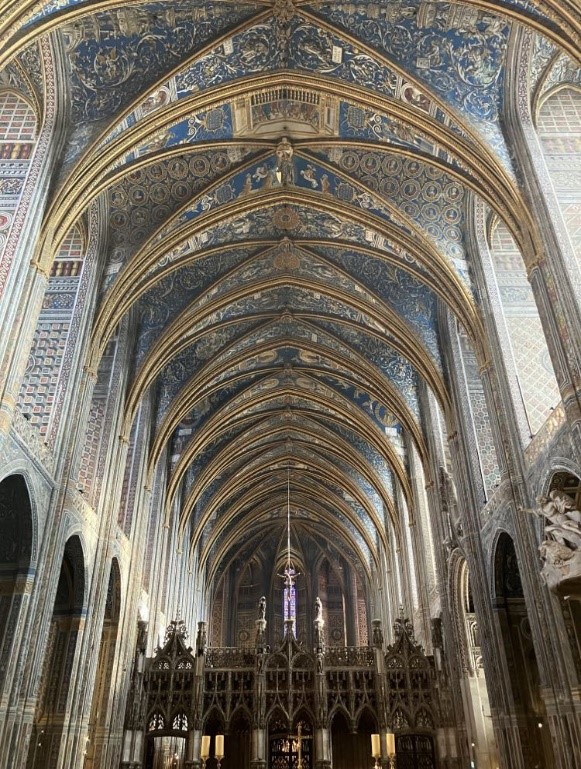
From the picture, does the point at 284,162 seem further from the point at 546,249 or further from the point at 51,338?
the point at 546,249

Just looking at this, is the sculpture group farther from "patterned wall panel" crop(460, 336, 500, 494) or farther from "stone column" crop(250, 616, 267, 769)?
"stone column" crop(250, 616, 267, 769)

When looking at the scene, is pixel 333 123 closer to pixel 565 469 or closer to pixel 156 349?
pixel 156 349

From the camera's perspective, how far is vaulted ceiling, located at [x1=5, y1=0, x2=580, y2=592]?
12.9 metres

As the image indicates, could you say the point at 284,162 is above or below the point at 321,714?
above

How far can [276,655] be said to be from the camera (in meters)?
19.5

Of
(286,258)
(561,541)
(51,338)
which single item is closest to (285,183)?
(286,258)

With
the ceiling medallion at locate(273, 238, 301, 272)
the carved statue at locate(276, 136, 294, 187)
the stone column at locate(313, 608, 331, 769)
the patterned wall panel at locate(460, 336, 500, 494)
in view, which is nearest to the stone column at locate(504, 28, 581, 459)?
the carved statue at locate(276, 136, 294, 187)

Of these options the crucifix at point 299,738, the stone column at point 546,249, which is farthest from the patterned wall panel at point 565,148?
the crucifix at point 299,738

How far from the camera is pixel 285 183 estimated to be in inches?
681

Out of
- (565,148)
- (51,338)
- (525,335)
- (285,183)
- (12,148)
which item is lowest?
(51,338)

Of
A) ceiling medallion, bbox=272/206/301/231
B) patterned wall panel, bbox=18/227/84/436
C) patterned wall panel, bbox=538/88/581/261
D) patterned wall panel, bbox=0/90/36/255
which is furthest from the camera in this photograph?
ceiling medallion, bbox=272/206/301/231

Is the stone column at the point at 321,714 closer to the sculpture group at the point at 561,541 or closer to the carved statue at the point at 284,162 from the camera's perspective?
the sculpture group at the point at 561,541

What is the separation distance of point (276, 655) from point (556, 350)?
12759mm

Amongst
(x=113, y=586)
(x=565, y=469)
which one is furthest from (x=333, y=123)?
(x=113, y=586)
